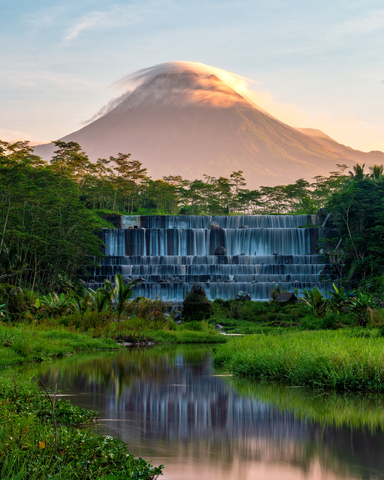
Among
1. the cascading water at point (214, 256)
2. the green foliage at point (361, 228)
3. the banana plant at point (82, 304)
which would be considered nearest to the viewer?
the banana plant at point (82, 304)

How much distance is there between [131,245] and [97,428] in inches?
1572

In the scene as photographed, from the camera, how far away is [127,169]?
2808 inches

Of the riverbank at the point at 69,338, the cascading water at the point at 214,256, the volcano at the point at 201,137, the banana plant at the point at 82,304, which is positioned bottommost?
the riverbank at the point at 69,338

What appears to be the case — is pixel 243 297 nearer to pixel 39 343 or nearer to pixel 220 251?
pixel 220 251

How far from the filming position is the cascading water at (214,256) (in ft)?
123

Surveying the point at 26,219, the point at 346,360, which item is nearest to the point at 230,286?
the point at 26,219

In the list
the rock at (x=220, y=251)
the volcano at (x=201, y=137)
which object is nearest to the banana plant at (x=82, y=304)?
the rock at (x=220, y=251)

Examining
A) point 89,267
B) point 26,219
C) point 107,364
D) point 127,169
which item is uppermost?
point 127,169

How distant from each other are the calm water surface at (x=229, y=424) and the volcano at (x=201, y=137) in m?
151

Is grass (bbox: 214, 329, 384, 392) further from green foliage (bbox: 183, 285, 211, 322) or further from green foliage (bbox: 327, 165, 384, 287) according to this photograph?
green foliage (bbox: 327, 165, 384, 287)

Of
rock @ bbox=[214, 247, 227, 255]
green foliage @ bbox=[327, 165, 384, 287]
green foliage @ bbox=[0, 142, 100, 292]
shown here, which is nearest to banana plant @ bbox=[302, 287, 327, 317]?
green foliage @ bbox=[0, 142, 100, 292]

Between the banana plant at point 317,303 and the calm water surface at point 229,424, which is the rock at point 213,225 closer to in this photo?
the banana plant at point 317,303

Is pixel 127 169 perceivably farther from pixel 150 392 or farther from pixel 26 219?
pixel 150 392

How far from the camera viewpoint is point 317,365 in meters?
10.0
